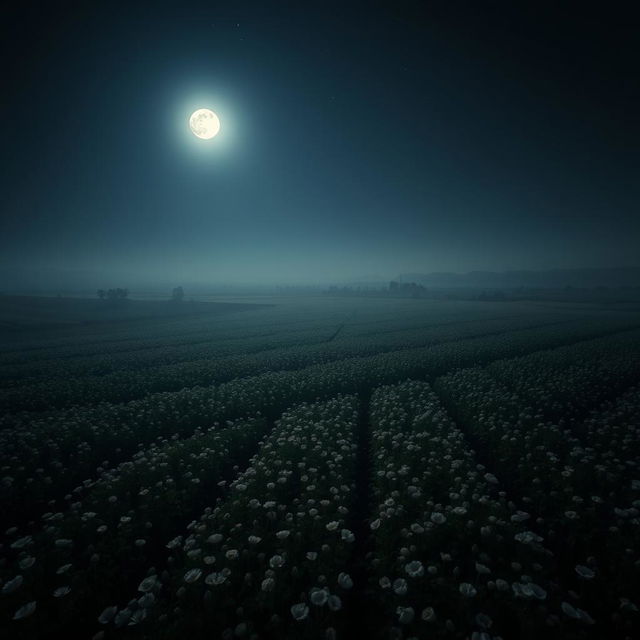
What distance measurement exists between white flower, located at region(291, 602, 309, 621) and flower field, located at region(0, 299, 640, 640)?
0.10 ft

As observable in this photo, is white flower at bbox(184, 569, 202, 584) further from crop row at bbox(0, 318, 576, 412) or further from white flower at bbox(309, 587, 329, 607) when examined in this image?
crop row at bbox(0, 318, 576, 412)

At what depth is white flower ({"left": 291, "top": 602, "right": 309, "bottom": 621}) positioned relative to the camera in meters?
4.40

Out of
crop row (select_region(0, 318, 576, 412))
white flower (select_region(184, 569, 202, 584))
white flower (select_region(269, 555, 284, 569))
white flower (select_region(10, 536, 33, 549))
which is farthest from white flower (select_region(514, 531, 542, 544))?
crop row (select_region(0, 318, 576, 412))

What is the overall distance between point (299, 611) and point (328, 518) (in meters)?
2.23

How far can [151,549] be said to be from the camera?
6629mm

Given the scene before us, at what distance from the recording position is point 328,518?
21.9ft

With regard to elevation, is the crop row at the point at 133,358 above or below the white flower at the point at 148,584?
below

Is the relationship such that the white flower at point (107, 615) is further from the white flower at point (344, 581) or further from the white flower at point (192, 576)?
the white flower at point (344, 581)

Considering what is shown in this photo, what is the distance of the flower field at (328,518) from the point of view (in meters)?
4.64

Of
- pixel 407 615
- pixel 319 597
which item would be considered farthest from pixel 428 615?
pixel 319 597

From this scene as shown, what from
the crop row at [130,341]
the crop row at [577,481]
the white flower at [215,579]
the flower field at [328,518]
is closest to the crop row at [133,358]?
the crop row at [130,341]

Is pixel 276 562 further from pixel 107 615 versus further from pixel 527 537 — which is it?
Result: pixel 527 537

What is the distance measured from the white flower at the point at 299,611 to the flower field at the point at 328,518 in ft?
0.10

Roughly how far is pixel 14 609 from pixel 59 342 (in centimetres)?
5007
